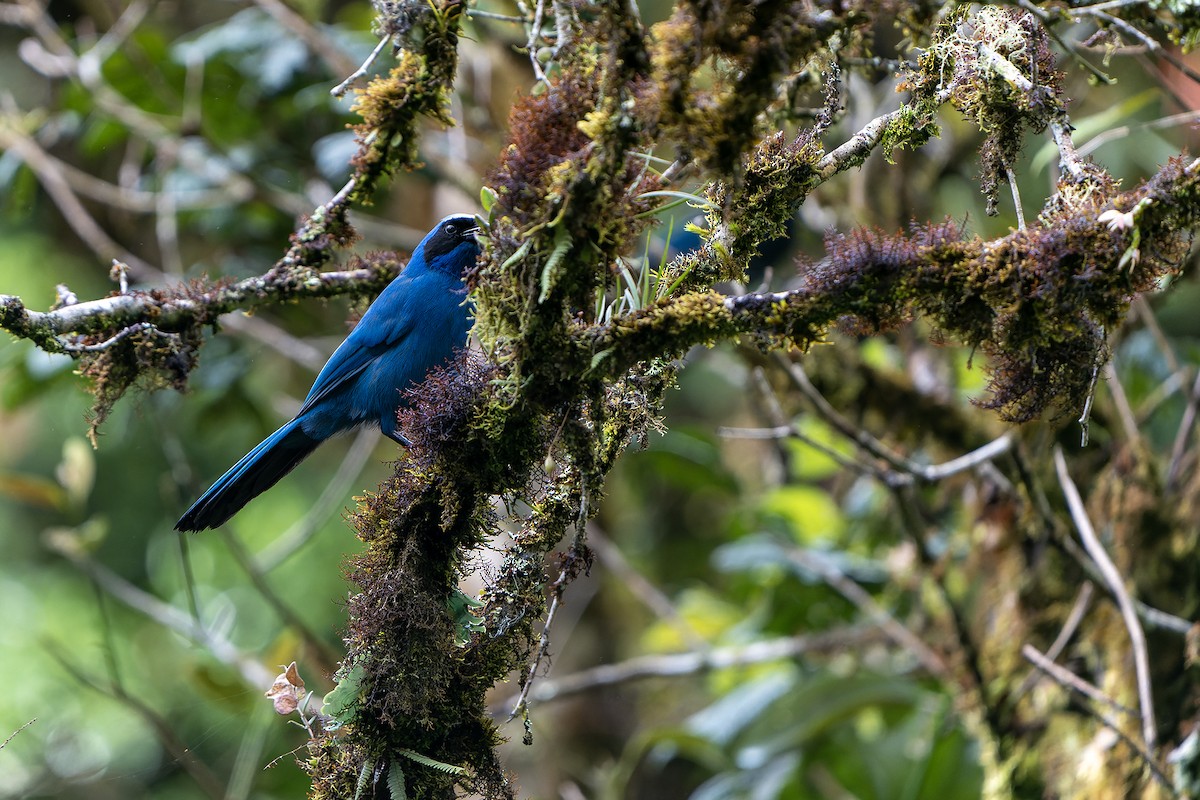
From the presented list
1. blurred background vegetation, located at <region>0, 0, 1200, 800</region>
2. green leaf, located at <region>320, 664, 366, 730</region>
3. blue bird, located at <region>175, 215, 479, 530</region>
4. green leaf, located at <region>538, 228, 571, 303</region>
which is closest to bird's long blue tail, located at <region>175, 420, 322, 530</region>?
blue bird, located at <region>175, 215, 479, 530</region>

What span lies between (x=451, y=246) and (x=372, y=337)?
49cm

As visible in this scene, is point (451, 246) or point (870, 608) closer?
point (451, 246)

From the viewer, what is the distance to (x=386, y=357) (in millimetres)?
3572

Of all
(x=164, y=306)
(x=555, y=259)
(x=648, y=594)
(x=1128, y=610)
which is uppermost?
(x=164, y=306)

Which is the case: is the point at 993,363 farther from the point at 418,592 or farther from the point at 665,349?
the point at 418,592

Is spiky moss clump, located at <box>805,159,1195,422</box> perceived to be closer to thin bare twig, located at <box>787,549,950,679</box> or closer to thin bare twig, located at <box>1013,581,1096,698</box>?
thin bare twig, located at <box>1013,581,1096,698</box>

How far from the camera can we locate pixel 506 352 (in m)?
2.05

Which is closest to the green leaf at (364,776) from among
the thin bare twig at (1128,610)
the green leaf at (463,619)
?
the green leaf at (463,619)

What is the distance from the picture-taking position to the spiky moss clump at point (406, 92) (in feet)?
7.97

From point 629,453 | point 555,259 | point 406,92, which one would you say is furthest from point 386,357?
point 629,453

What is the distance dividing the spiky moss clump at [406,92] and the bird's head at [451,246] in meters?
0.94

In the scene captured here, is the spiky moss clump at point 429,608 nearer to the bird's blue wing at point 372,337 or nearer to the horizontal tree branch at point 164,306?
the horizontal tree branch at point 164,306

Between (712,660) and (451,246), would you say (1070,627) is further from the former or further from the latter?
(451,246)

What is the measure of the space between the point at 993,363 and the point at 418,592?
50.7 inches
